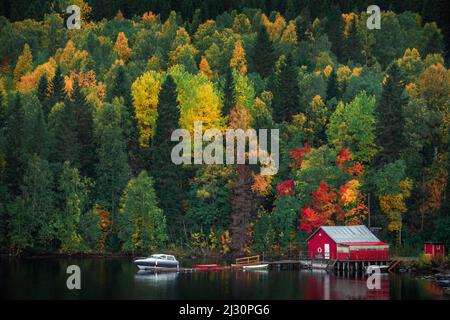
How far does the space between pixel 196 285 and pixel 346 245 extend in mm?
21120

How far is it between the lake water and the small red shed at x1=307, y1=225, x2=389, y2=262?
330 centimetres

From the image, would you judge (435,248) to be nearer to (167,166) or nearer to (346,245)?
(346,245)

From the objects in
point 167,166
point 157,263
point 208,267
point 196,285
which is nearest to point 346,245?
point 208,267

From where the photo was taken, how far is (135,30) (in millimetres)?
182375

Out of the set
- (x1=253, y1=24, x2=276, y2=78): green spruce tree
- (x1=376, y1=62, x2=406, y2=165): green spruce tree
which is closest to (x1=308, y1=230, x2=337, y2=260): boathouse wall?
(x1=376, y1=62, x2=406, y2=165): green spruce tree

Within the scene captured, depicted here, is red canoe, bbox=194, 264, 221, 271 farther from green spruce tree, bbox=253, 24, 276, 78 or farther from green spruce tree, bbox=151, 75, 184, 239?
green spruce tree, bbox=253, 24, 276, 78

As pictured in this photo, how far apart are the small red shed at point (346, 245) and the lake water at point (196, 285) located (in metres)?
3.30

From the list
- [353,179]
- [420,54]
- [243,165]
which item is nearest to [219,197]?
[243,165]

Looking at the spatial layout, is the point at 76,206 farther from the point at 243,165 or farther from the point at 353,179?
the point at 353,179

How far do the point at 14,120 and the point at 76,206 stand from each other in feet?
46.0

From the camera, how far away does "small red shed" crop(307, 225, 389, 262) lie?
98.2 metres

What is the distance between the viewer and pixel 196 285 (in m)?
83.2

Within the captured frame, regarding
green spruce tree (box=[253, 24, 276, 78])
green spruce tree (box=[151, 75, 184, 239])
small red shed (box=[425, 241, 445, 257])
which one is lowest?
small red shed (box=[425, 241, 445, 257])

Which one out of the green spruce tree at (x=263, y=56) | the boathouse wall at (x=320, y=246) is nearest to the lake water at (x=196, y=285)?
the boathouse wall at (x=320, y=246)
